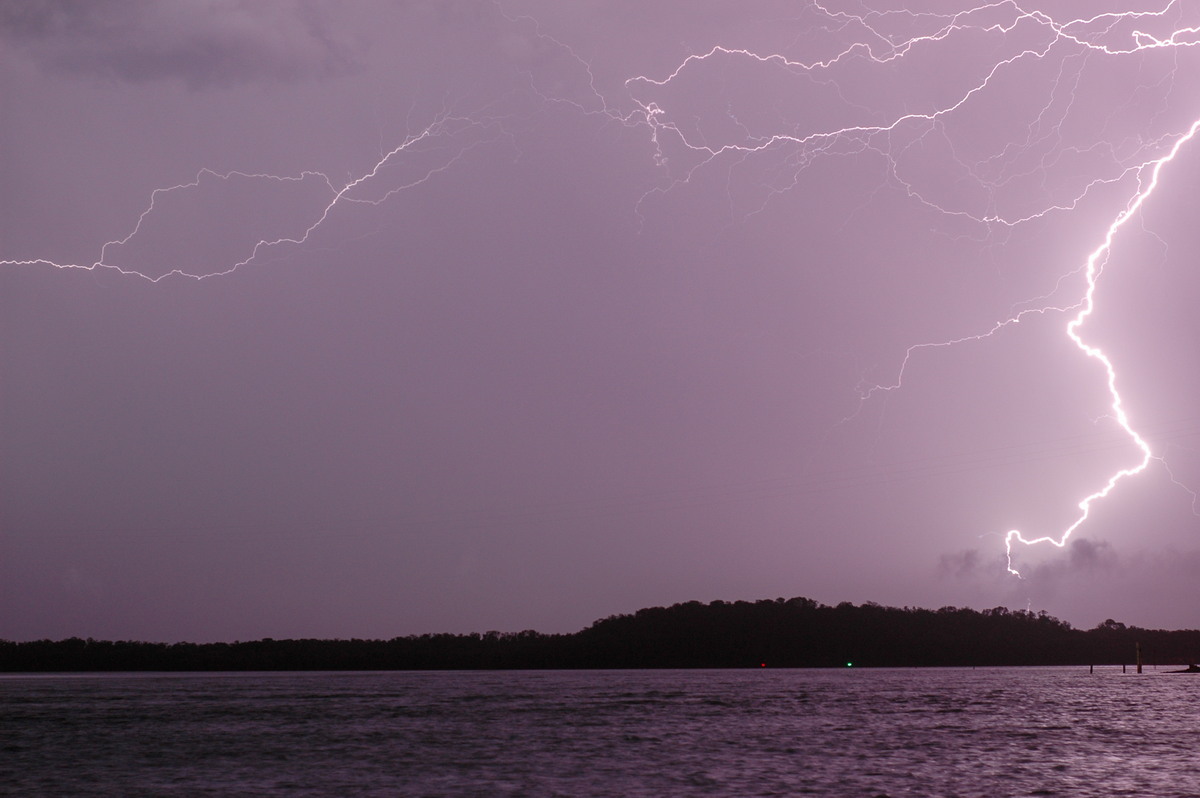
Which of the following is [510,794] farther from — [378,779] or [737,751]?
[737,751]

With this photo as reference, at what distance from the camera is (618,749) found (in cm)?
4538

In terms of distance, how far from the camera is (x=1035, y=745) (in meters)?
45.7

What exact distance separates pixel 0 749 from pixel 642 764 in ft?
94.4

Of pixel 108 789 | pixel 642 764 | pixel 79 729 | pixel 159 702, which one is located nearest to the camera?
pixel 108 789

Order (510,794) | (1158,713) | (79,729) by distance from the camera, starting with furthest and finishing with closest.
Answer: (1158,713) < (79,729) < (510,794)

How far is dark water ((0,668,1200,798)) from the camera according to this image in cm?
3406

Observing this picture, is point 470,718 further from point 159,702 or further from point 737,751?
point 159,702

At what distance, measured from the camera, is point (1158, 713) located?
65.2m

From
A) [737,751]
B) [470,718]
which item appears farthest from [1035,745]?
[470,718]

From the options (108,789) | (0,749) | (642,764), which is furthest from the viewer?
(0,749)

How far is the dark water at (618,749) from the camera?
3406cm

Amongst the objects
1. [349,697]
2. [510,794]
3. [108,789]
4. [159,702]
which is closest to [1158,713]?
[510,794]

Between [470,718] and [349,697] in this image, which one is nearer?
[470,718]

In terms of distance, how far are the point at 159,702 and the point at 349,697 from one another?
14.9 m
